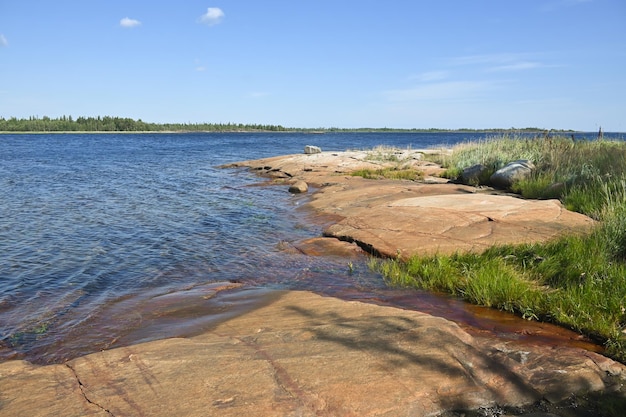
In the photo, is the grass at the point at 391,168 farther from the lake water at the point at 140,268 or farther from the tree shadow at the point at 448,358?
the tree shadow at the point at 448,358

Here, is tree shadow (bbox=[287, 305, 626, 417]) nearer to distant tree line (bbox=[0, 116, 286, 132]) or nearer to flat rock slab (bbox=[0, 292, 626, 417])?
flat rock slab (bbox=[0, 292, 626, 417])

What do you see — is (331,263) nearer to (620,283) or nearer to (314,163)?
(620,283)

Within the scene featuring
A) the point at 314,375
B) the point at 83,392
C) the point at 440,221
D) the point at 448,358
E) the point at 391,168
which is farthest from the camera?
the point at 391,168

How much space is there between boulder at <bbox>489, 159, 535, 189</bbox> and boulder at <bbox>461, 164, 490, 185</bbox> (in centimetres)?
115

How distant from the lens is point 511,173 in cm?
1598

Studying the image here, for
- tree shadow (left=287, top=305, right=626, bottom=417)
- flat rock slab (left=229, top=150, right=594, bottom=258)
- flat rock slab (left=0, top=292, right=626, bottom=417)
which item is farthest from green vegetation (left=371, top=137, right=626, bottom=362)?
tree shadow (left=287, top=305, right=626, bottom=417)

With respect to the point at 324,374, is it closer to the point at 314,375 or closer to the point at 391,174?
the point at 314,375

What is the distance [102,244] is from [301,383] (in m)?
8.49

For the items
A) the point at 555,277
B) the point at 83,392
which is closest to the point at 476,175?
the point at 555,277

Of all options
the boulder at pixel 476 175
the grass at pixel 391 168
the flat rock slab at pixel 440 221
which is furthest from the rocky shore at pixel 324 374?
the grass at pixel 391 168

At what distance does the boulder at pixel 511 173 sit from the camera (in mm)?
15752

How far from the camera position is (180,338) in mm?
4941

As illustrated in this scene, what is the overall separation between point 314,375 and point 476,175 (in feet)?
52.5

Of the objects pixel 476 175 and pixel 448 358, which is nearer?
pixel 448 358
